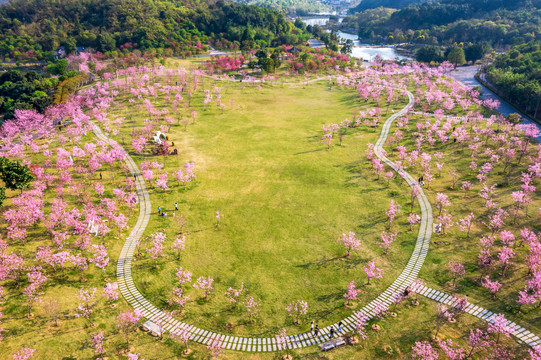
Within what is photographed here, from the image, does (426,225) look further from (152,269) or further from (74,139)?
(74,139)

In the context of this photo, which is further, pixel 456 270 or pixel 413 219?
pixel 413 219

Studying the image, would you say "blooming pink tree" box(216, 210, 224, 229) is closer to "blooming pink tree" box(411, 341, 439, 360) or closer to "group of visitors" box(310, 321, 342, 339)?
"group of visitors" box(310, 321, 342, 339)

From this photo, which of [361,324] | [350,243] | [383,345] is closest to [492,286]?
[383,345]

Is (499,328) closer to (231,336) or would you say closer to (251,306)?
(251,306)

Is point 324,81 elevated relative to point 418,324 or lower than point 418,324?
elevated

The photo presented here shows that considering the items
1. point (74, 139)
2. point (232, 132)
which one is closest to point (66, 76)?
point (74, 139)

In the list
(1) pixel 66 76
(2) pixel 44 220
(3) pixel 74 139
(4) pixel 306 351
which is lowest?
(4) pixel 306 351

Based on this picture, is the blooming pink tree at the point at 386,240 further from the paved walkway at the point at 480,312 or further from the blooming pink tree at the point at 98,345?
the blooming pink tree at the point at 98,345
